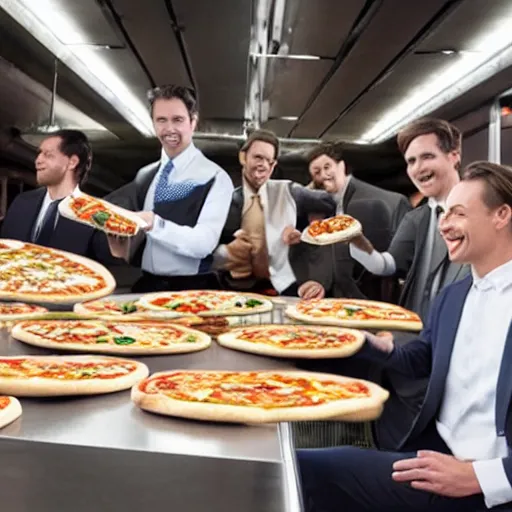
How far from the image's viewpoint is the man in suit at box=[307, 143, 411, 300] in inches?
127

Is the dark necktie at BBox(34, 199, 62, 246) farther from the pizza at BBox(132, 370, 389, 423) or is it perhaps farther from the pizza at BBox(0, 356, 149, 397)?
the pizza at BBox(132, 370, 389, 423)

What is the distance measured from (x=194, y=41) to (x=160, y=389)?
2.09 metres

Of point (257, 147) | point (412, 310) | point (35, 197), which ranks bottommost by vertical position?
point (412, 310)

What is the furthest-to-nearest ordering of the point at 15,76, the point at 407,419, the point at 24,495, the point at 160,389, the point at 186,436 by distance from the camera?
the point at 15,76
the point at 407,419
the point at 160,389
the point at 186,436
the point at 24,495

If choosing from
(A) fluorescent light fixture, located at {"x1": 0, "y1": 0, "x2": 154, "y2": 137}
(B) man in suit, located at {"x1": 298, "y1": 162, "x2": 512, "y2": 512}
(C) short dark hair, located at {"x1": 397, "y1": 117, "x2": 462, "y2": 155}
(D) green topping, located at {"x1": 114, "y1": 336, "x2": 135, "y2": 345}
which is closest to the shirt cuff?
(B) man in suit, located at {"x1": 298, "y1": 162, "x2": 512, "y2": 512}

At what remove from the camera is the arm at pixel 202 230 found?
3.27m

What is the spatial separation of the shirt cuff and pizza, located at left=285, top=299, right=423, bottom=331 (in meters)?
1.02

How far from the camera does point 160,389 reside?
1.65 meters

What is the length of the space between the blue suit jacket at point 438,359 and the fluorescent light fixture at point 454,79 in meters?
1.05

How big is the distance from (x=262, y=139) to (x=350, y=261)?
0.74 m

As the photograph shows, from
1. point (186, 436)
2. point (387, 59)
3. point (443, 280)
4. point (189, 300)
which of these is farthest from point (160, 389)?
point (387, 59)

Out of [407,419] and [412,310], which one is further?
[412,310]

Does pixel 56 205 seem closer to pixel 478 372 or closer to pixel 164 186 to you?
pixel 164 186

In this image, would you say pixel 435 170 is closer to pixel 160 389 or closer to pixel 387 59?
pixel 387 59
